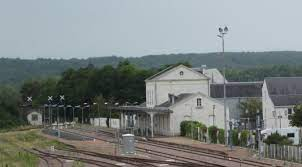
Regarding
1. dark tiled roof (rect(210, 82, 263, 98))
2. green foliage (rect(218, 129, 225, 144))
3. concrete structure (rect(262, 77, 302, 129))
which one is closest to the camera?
green foliage (rect(218, 129, 225, 144))

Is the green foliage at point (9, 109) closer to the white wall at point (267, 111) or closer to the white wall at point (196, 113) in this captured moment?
the white wall at point (196, 113)

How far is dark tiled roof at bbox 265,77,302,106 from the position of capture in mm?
67562

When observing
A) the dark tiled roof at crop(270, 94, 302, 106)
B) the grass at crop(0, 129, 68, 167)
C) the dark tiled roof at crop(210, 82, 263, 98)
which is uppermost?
the dark tiled roof at crop(210, 82, 263, 98)

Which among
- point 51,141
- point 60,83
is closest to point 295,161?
point 51,141

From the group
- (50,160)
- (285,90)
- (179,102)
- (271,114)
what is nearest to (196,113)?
(179,102)

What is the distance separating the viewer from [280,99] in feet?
223

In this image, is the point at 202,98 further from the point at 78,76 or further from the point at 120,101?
the point at 78,76

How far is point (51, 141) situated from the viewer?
60531 millimetres

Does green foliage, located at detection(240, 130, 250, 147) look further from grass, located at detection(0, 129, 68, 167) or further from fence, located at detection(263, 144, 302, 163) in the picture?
grass, located at detection(0, 129, 68, 167)

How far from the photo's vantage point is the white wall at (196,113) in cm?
6381

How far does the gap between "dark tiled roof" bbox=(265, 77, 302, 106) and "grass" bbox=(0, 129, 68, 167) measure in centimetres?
2246

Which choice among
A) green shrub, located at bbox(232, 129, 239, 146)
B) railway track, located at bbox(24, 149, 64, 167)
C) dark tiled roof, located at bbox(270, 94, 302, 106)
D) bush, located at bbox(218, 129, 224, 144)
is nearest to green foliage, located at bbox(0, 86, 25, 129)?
dark tiled roof, located at bbox(270, 94, 302, 106)

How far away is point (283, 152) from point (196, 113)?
98.0 feet

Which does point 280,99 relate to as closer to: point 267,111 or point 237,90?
point 267,111
